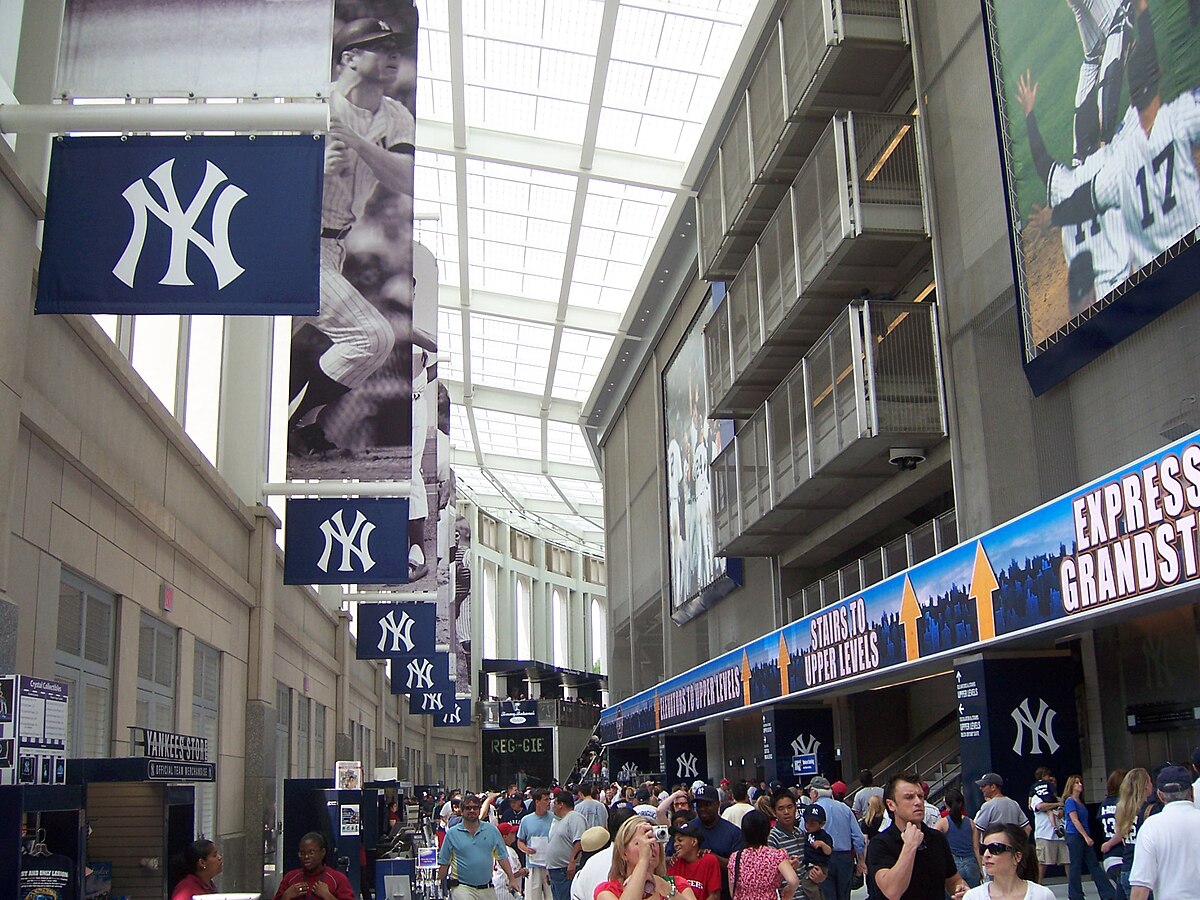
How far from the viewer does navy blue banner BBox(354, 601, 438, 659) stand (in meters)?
24.4

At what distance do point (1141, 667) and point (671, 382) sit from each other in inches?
845

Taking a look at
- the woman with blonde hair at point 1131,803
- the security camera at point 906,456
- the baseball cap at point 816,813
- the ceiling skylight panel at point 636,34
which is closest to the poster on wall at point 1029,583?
the woman with blonde hair at point 1131,803

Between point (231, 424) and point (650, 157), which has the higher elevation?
point (650, 157)

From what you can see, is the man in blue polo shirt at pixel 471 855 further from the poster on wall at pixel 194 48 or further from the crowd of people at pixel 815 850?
the poster on wall at pixel 194 48

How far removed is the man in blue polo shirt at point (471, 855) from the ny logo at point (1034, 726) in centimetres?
650

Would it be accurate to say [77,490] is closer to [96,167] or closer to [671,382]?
[96,167]

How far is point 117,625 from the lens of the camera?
12.4 metres

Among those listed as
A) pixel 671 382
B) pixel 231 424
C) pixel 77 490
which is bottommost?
pixel 77 490

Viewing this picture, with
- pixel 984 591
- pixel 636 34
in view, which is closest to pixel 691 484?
pixel 636 34

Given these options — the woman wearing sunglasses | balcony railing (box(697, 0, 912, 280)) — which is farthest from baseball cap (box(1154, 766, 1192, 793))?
balcony railing (box(697, 0, 912, 280))

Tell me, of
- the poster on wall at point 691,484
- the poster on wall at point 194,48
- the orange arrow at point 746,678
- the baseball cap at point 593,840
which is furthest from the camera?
the poster on wall at point 691,484

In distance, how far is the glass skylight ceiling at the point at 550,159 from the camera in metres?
26.8

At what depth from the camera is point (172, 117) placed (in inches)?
301

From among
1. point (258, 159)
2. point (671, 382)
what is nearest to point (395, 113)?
point (258, 159)
